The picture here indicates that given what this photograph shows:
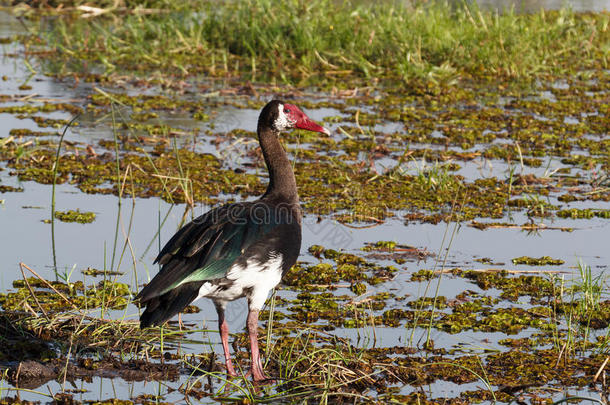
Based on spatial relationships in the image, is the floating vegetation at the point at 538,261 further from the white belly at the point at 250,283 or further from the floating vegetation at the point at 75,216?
the floating vegetation at the point at 75,216

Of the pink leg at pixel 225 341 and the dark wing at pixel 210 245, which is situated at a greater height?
the dark wing at pixel 210 245

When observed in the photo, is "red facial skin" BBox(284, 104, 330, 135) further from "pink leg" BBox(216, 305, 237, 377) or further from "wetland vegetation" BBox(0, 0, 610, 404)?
"pink leg" BBox(216, 305, 237, 377)

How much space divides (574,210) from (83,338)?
4.13 metres

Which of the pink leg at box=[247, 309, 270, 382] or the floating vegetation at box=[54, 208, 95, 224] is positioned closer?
the pink leg at box=[247, 309, 270, 382]

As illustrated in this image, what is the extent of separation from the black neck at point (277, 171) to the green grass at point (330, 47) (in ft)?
21.0

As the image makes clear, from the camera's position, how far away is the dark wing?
4547 mm

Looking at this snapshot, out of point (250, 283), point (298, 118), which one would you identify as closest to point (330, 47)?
point (298, 118)

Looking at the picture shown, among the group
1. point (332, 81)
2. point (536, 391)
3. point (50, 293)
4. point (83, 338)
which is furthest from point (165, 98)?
point (536, 391)

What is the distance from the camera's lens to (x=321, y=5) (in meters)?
13.4

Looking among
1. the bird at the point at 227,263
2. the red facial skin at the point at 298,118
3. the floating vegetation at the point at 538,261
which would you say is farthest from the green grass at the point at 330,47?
the bird at the point at 227,263

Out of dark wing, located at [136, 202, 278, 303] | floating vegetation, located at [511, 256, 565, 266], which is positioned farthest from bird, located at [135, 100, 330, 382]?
floating vegetation, located at [511, 256, 565, 266]

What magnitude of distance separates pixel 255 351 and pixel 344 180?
Result: 3.51 metres

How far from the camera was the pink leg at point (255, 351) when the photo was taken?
15.4 ft

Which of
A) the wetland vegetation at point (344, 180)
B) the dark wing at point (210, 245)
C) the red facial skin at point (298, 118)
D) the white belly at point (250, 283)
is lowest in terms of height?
the wetland vegetation at point (344, 180)
